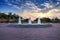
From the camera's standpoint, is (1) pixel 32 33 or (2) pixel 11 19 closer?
(1) pixel 32 33

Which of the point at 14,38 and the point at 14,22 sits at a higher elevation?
the point at 14,22

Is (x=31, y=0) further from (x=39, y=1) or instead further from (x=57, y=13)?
(x=57, y=13)

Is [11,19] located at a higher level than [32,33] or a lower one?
higher

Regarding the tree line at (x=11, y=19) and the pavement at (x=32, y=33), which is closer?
the pavement at (x=32, y=33)

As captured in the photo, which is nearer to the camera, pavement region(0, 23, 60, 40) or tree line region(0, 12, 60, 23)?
pavement region(0, 23, 60, 40)

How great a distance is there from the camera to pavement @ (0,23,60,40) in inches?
94.2

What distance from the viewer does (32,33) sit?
2.58m

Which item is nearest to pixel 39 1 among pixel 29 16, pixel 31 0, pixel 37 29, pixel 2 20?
pixel 31 0

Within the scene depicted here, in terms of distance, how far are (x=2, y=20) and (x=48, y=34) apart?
2.95 ft

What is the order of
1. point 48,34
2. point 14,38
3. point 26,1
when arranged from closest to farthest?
point 14,38 → point 48,34 → point 26,1

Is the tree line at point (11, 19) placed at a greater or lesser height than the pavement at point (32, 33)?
greater

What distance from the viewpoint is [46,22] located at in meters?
2.79

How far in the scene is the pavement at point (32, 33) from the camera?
2392 mm

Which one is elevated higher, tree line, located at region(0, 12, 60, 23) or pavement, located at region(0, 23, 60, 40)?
tree line, located at region(0, 12, 60, 23)
